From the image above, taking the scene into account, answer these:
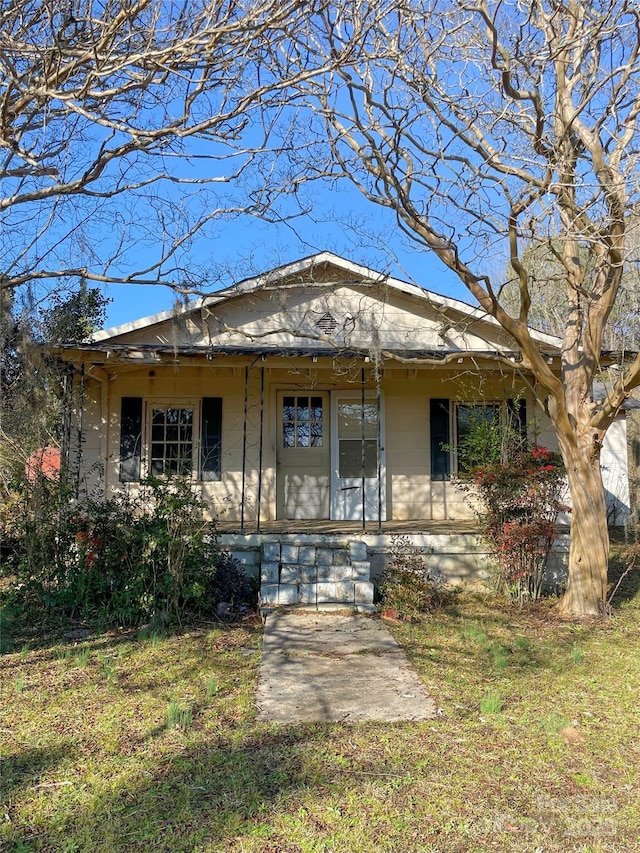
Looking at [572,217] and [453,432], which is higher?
[572,217]

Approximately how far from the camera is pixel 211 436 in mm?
10789

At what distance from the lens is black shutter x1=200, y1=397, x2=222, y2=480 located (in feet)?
35.2

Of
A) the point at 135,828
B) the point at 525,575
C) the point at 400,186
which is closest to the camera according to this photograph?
the point at 135,828

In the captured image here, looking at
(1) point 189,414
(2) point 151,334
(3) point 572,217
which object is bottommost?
(1) point 189,414

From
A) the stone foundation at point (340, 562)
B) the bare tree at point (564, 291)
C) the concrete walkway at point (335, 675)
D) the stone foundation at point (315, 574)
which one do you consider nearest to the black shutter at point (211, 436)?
the stone foundation at point (340, 562)

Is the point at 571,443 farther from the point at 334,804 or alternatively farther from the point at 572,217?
the point at 334,804

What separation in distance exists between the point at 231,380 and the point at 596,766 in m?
8.27

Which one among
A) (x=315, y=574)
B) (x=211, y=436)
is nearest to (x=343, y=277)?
(x=211, y=436)

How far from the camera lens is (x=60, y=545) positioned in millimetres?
7289

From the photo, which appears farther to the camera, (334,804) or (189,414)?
(189,414)

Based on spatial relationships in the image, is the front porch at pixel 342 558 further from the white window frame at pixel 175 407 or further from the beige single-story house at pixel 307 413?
the white window frame at pixel 175 407

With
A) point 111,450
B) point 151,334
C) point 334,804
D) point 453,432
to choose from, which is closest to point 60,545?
point 111,450

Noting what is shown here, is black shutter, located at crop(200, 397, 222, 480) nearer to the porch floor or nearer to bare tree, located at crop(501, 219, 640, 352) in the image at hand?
the porch floor

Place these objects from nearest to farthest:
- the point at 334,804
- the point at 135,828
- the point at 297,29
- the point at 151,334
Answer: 1. the point at 135,828
2. the point at 334,804
3. the point at 297,29
4. the point at 151,334
